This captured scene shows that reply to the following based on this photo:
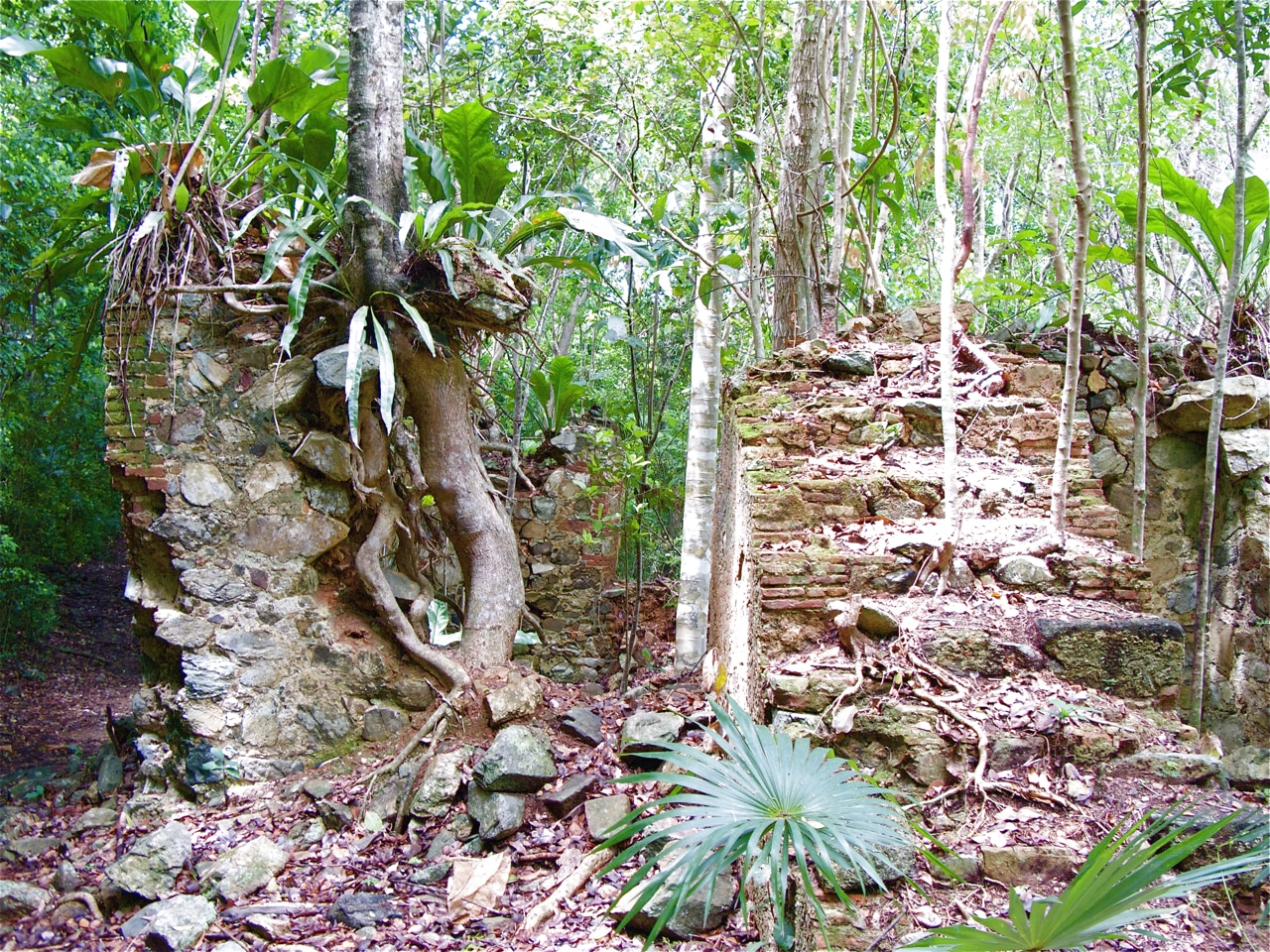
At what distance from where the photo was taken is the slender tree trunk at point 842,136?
4.55m

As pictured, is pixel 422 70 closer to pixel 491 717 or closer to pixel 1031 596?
pixel 491 717

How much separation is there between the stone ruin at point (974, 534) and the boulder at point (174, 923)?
205cm

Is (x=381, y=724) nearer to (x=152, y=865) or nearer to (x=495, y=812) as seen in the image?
(x=495, y=812)

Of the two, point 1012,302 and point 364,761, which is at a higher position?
point 1012,302

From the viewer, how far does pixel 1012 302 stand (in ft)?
22.0

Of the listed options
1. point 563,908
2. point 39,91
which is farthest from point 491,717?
point 39,91

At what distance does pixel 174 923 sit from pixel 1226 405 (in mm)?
5547

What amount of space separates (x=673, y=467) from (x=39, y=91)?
22.3 ft

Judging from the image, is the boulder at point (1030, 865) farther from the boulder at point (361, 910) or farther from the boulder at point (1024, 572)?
the boulder at point (361, 910)

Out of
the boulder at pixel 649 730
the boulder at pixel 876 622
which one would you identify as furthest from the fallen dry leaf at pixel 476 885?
the boulder at pixel 876 622

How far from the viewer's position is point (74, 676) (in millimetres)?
8125

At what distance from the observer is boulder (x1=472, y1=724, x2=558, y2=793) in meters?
3.34

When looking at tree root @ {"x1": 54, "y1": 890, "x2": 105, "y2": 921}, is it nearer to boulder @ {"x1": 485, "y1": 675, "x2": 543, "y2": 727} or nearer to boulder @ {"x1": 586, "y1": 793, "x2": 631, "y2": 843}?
boulder @ {"x1": 485, "y1": 675, "x2": 543, "y2": 727}

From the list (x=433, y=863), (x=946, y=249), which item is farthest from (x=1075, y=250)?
(x=433, y=863)
